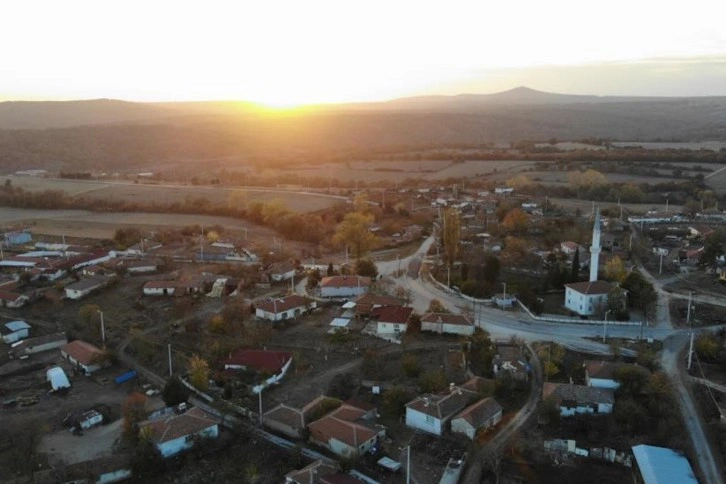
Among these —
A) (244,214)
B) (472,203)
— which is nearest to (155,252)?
(244,214)

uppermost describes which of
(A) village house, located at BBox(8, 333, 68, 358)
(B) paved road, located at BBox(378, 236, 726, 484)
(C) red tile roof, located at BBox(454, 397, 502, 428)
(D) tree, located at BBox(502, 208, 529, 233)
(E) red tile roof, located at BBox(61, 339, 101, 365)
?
(D) tree, located at BBox(502, 208, 529, 233)

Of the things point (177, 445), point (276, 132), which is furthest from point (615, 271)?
point (276, 132)

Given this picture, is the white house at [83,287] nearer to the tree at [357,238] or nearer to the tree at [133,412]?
the tree at [133,412]

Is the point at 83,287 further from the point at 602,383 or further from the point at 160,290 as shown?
the point at 602,383

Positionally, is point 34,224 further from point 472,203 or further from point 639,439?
point 639,439

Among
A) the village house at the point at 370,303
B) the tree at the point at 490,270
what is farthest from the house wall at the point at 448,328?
the tree at the point at 490,270

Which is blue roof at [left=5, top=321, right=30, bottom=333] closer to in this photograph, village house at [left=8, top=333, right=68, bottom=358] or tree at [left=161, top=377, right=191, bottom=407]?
village house at [left=8, top=333, right=68, bottom=358]

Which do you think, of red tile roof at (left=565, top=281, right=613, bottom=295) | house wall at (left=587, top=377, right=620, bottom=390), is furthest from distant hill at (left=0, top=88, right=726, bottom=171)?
house wall at (left=587, top=377, right=620, bottom=390)
